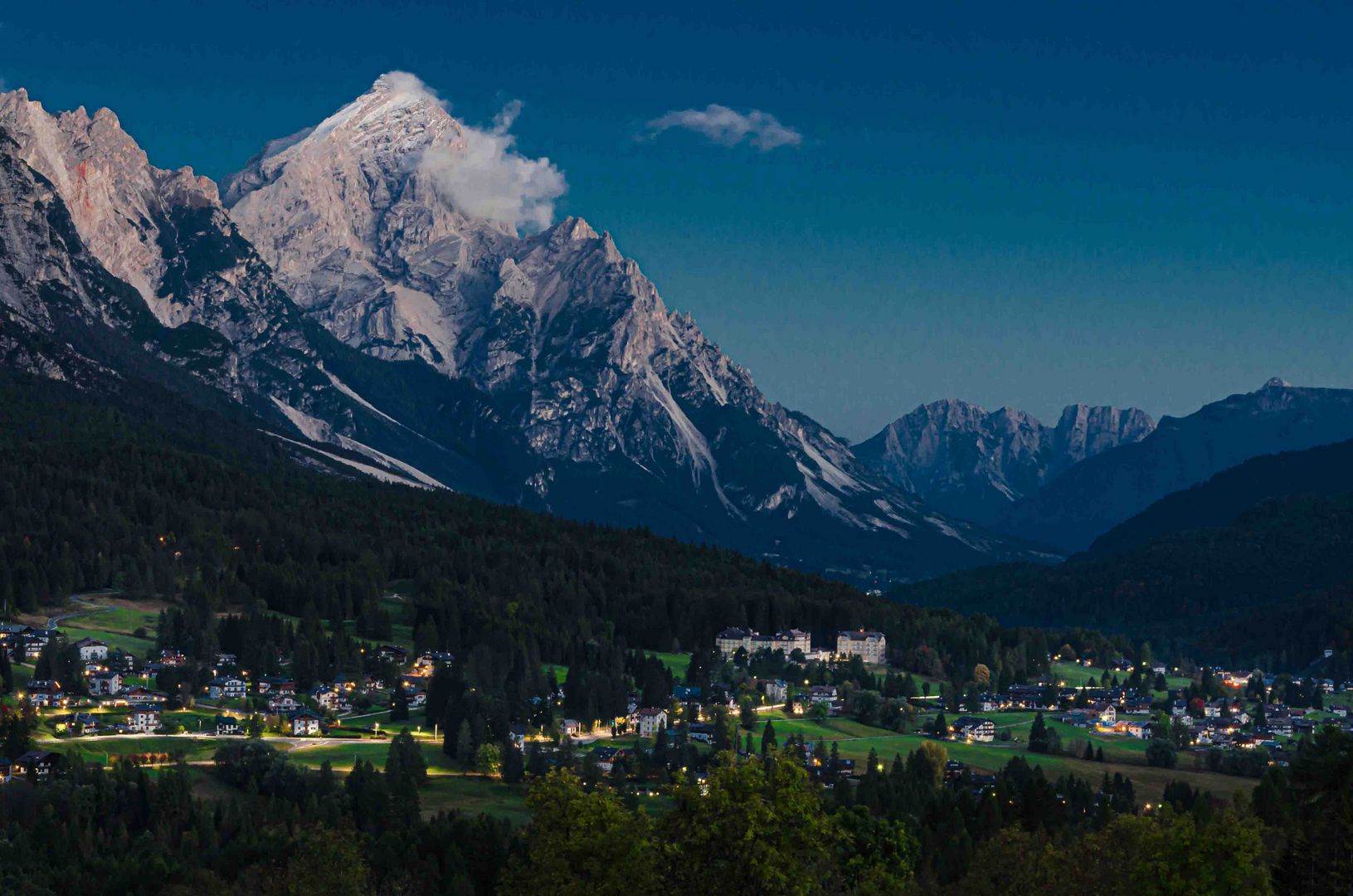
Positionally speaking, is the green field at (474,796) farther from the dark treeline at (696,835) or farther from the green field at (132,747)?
the green field at (132,747)

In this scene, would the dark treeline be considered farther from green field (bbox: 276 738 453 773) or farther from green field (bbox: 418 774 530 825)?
green field (bbox: 276 738 453 773)

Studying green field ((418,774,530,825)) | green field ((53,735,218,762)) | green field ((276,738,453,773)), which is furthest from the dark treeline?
green field ((53,735,218,762))

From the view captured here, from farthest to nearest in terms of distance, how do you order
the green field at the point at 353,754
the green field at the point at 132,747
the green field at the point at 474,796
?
1. the green field at the point at 353,754
2. the green field at the point at 132,747
3. the green field at the point at 474,796

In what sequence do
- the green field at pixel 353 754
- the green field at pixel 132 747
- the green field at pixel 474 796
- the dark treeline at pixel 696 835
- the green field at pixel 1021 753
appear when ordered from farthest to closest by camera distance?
the green field at pixel 1021 753
the green field at pixel 353 754
the green field at pixel 132 747
the green field at pixel 474 796
the dark treeline at pixel 696 835

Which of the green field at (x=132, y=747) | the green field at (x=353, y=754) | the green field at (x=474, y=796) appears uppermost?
the green field at (x=132, y=747)

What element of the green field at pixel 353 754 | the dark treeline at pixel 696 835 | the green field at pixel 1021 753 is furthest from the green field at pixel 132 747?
the green field at pixel 1021 753

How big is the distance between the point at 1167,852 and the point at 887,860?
28768mm

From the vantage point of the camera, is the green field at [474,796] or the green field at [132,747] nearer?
the green field at [474,796]

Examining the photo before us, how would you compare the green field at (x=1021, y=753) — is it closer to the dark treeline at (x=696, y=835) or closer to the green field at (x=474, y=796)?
the dark treeline at (x=696, y=835)

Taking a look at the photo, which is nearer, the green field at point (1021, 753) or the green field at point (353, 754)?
the green field at point (353, 754)

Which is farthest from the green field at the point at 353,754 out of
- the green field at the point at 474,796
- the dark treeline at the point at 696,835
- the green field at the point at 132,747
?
the green field at the point at 132,747

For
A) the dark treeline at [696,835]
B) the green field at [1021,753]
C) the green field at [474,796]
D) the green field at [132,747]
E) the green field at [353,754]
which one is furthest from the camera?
the green field at [1021,753]

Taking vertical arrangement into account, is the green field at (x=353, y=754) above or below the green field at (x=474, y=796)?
above

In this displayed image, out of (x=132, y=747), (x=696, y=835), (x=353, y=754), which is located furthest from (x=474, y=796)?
(x=696, y=835)
